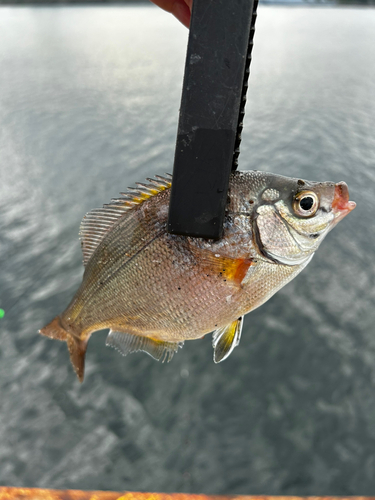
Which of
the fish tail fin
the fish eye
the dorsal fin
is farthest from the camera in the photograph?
the fish tail fin

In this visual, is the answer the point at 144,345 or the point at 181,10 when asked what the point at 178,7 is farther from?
the point at 144,345

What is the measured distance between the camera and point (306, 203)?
1.76m

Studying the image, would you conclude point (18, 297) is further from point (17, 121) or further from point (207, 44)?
point (17, 121)

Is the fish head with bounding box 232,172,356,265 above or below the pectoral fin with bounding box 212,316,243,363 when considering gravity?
above

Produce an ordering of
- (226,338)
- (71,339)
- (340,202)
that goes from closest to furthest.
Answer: (340,202), (226,338), (71,339)

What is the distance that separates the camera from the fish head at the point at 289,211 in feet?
5.77

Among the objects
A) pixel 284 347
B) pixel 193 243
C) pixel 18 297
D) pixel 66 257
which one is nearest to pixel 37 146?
pixel 66 257

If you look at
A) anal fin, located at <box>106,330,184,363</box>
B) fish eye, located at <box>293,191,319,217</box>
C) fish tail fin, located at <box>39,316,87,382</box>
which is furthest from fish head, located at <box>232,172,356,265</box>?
fish tail fin, located at <box>39,316,87,382</box>

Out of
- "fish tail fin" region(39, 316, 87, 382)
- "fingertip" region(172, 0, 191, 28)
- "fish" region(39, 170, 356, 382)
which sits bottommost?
"fish tail fin" region(39, 316, 87, 382)

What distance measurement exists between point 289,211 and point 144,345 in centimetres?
125

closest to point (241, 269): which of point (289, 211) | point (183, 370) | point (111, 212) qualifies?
point (289, 211)

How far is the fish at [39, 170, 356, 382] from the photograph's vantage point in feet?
5.83

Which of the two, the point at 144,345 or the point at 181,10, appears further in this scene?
the point at 181,10

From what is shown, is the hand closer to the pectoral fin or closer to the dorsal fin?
the dorsal fin
